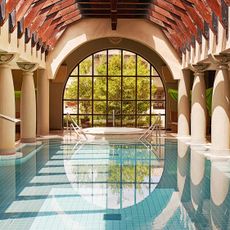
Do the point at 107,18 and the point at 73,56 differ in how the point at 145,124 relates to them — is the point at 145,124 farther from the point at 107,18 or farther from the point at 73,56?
the point at 107,18

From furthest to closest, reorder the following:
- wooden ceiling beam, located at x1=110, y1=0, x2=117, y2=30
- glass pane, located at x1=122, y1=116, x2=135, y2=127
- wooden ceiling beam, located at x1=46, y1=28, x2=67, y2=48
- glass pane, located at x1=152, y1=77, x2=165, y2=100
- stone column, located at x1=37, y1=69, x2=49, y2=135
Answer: glass pane, located at x1=152, y1=77, x2=165, y2=100, glass pane, located at x1=122, y1=116, x2=135, y2=127, stone column, located at x1=37, y1=69, x2=49, y2=135, wooden ceiling beam, located at x1=46, y1=28, x2=67, y2=48, wooden ceiling beam, located at x1=110, y1=0, x2=117, y2=30

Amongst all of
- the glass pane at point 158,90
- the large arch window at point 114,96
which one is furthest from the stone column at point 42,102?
the glass pane at point 158,90

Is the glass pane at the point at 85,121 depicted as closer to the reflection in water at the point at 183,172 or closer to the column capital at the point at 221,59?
the reflection in water at the point at 183,172

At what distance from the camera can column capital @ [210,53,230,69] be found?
1441 centimetres

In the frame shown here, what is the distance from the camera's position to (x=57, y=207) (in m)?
7.92

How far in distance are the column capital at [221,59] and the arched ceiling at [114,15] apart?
2.60 feet

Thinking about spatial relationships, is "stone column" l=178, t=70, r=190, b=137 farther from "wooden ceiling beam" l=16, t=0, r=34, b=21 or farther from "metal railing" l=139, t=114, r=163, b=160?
"wooden ceiling beam" l=16, t=0, r=34, b=21

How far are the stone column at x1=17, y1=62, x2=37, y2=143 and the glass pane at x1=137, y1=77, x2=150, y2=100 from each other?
11.1 metres

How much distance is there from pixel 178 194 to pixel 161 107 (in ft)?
63.9

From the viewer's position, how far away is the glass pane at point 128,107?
94.2 ft

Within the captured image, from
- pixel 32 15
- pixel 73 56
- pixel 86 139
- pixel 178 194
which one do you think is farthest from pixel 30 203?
pixel 73 56

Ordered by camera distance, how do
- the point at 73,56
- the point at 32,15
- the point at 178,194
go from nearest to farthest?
1. the point at 178,194
2. the point at 32,15
3. the point at 73,56

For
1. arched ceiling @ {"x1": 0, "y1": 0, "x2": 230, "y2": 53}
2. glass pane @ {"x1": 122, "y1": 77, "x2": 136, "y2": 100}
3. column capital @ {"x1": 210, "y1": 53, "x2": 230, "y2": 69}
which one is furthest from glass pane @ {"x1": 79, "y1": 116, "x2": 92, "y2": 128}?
column capital @ {"x1": 210, "y1": 53, "x2": 230, "y2": 69}

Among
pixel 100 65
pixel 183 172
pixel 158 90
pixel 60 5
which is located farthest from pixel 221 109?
pixel 100 65
